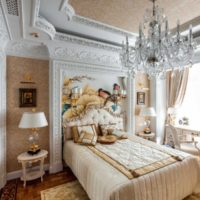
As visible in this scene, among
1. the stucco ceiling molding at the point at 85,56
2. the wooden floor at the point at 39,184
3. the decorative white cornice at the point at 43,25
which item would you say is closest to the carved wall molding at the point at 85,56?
the stucco ceiling molding at the point at 85,56

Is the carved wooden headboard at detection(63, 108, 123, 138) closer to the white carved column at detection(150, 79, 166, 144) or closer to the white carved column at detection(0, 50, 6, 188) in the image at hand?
the white carved column at detection(0, 50, 6, 188)

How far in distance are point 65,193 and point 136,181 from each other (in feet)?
4.55

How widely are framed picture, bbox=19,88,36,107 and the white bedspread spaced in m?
1.53

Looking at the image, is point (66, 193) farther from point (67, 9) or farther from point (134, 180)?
point (67, 9)

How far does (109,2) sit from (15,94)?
244cm

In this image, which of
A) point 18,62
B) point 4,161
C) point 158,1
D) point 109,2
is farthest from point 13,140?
point 158,1

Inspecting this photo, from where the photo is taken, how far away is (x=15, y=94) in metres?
2.87

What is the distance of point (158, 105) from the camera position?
467 centimetres

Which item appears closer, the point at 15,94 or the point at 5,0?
the point at 5,0

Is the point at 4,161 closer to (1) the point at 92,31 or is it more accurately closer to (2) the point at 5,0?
(2) the point at 5,0

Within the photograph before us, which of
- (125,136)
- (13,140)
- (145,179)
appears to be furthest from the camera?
(125,136)

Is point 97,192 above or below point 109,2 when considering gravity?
below

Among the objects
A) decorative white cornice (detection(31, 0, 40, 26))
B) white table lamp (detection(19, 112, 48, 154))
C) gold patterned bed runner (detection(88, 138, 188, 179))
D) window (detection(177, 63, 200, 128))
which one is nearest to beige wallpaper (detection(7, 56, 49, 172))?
white table lamp (detection(19, 112, 48, 154))

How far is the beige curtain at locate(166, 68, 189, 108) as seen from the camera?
4363 mm
